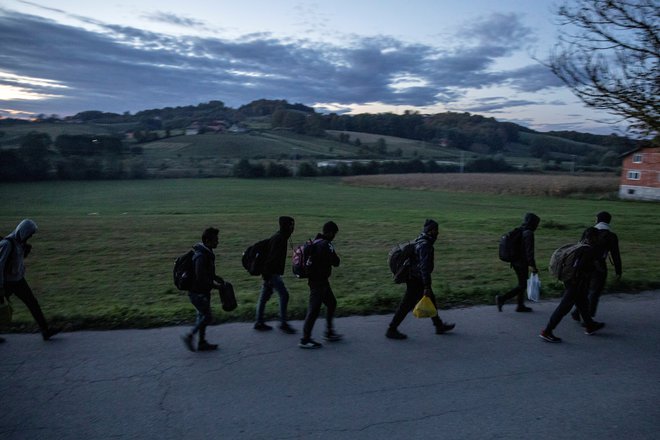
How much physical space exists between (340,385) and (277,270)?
2.18 m

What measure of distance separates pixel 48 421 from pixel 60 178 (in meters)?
55.5

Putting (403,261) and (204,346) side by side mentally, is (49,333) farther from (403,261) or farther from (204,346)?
(403,261)

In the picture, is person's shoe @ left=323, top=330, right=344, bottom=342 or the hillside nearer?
person's shoe @ left=323, top=330, right=344, bottom=342

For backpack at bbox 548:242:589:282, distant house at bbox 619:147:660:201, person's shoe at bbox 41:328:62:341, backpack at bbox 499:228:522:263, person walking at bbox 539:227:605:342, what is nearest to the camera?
person's shoe at bbox 41:328:62:341

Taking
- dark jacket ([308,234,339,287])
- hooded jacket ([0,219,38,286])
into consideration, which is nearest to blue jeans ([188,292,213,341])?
dark jacket ([308,234,339,287])

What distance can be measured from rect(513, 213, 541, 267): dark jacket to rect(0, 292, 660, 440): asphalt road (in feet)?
3.43

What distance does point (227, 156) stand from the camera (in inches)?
3474

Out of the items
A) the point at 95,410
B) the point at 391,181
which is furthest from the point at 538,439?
the point at 391,181

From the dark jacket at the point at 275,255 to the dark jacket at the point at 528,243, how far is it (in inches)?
138

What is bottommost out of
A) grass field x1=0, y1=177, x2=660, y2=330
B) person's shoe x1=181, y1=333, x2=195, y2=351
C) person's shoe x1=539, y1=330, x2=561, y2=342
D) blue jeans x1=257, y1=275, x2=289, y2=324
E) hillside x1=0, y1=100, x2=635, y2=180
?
grass field x1=0, y1=177, x2=660, y2=330

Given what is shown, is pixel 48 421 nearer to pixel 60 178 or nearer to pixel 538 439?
pixel 538 439

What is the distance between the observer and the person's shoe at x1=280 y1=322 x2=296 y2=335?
253 inches

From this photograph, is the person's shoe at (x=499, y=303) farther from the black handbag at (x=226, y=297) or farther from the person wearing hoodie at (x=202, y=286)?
the person wearing hoodie at (x=202, y=286)

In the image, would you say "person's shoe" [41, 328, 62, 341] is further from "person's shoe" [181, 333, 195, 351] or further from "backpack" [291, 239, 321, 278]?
"backpack" [291, 239, 321, 278]
